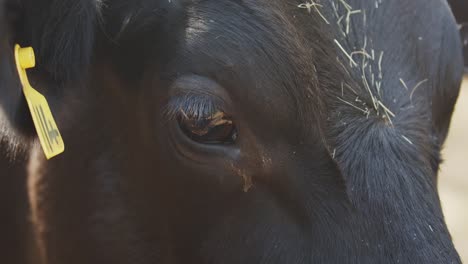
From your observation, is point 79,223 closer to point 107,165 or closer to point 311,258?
point 107,165

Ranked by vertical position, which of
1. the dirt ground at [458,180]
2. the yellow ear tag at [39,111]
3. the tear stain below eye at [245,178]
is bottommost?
the dirt ground at [458,180]

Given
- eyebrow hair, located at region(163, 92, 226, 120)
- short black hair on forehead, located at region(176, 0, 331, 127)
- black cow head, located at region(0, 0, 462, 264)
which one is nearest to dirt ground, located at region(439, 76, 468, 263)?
black cow head, located at region(0, 0, 462, 264)

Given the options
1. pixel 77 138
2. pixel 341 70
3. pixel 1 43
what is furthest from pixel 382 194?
pixel 1 43

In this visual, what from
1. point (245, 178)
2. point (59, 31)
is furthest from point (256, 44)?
point (59, 31)

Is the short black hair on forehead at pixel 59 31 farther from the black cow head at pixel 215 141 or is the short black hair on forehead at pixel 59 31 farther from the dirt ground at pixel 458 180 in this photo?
the dirt ground at pixel 458 180

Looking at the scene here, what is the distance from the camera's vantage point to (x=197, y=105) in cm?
191

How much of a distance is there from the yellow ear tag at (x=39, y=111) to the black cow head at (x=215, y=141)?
0.11ft

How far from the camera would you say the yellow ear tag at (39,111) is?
1944 millimetres

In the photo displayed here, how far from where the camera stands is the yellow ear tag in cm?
194

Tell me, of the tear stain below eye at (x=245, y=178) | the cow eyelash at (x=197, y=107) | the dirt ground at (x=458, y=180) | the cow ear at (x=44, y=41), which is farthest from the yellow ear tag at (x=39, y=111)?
the dirt ground at (x=458, y=180)

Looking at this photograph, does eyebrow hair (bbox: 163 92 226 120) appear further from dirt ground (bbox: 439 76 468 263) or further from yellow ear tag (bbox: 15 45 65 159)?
dirt ground (bbox: 439 76 468 263)

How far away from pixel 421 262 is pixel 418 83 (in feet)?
2.27

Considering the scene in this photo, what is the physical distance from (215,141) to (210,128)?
0.15 ft

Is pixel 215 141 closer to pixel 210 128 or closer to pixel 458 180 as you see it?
pixel 210 128
